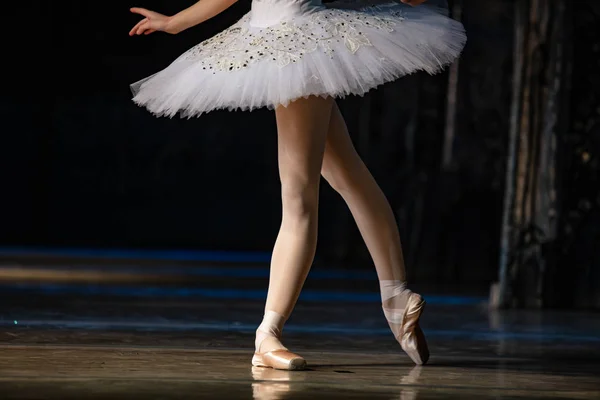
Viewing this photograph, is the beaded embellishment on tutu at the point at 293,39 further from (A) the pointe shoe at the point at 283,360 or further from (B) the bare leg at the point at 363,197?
(A) the pointe shoe at the point at 283,360

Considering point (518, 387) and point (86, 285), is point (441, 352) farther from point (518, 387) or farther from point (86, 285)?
point (86, 285)

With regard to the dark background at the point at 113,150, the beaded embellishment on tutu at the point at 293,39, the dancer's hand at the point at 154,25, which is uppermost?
the dancer's hand at the point at 154,25

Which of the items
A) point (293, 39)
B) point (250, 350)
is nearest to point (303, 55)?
point (293, 39)

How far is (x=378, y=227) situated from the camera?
3205 millimetres

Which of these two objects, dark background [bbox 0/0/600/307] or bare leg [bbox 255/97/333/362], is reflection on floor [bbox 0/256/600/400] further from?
dark background [bbox 0/0/600/307]

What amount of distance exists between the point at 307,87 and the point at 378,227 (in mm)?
460

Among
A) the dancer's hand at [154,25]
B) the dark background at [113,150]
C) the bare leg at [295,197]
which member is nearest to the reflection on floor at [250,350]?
the bare leg at [295,197]

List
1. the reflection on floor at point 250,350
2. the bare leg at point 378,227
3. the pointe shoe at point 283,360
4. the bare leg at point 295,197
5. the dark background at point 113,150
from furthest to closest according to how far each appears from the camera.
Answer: the dark background at point 113,150
the bare leg at point 378,227
the bare leg at point 295,197
the pointe shoe at point 283,360
the reflection on floor at point 250,350

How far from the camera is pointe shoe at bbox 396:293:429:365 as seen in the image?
10.3 feet

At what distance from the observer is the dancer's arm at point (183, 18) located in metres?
3.16

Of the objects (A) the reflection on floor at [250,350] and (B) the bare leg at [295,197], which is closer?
(A) the reflection on floor at [250,350]

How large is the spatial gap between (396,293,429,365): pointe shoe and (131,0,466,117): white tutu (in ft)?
1.84

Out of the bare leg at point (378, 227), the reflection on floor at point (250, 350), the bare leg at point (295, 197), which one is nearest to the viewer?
the reflection on floor at point (250, 350)

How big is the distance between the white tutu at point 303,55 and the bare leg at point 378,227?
19 centimetres
